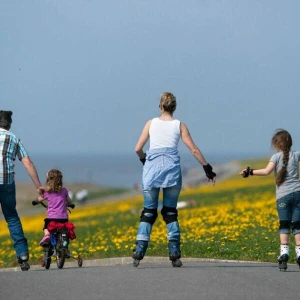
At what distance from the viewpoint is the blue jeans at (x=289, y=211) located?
11.8 meters

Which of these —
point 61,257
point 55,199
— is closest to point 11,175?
point 55,199

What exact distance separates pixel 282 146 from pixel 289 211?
2.35 feet

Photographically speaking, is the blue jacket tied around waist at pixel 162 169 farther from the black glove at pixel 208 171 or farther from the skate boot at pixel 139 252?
the skate boot at pixel 139 252

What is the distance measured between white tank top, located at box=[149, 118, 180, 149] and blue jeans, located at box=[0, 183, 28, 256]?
1.79 meters

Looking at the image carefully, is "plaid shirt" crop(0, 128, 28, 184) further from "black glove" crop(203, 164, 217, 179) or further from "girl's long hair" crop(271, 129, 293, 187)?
"girl's long hair" crop(271, 129, 293, 187)

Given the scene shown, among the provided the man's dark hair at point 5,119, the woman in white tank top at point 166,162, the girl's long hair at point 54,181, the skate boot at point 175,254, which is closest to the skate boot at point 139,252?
the woman in white tank top at point 166,162

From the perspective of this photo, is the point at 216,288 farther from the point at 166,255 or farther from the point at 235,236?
the point at 235,236

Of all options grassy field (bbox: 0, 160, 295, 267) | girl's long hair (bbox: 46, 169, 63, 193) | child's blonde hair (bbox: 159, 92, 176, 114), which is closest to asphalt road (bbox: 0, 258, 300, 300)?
girl's long hair (bbox: 46, 169, 63, 193)

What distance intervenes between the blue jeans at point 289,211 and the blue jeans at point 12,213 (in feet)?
9.93

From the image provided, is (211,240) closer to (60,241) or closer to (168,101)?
(60,241)

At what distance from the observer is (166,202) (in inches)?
468

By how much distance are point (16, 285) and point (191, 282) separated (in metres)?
1.65

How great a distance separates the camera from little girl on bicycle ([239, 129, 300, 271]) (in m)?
11.8

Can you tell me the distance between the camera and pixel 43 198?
41.7ft
